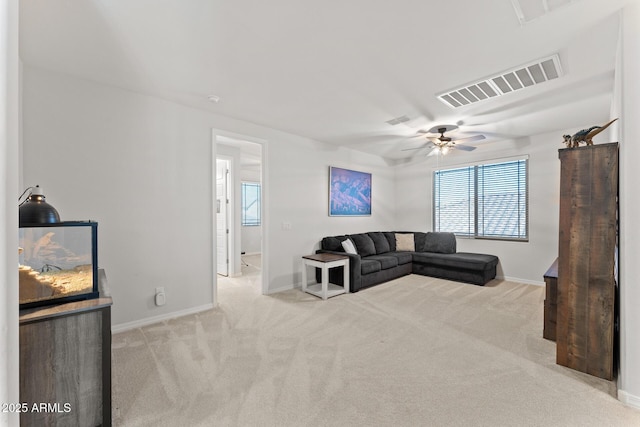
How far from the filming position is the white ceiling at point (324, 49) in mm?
1853

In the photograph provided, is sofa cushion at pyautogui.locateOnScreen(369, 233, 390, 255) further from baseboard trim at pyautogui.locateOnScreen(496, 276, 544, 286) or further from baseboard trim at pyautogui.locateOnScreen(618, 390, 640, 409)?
baseboard trim at pyautogui.locateOnScreen(618, 390, 640, 409)

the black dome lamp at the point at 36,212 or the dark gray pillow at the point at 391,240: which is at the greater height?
the black dome lamp at the point at 36,212

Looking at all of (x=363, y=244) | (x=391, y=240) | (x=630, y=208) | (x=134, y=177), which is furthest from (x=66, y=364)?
(x=391, y=240)

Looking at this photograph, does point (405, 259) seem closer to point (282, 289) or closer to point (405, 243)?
point (405, 243)

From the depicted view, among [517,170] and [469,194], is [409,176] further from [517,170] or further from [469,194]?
[517,170]

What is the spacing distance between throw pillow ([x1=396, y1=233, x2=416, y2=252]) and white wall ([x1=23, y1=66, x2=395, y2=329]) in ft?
9.82

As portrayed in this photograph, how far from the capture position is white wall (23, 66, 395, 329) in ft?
8.60

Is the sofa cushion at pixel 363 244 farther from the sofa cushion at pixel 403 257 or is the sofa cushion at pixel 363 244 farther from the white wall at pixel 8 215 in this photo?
the white wall at pixel 8 215

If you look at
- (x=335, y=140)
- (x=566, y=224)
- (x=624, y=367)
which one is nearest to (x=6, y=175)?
(x=566, y=224)

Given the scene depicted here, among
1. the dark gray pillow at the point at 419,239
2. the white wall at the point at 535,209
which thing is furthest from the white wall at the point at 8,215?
the white wall at the point at 535,209

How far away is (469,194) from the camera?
569 centimetres

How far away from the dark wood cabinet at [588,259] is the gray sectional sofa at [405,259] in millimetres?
2540

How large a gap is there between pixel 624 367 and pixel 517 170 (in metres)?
4.01

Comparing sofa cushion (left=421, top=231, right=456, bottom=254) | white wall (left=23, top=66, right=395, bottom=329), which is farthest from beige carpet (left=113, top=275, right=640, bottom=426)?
sofa cushion (left=421, top=231, right=456, bottom=254)
